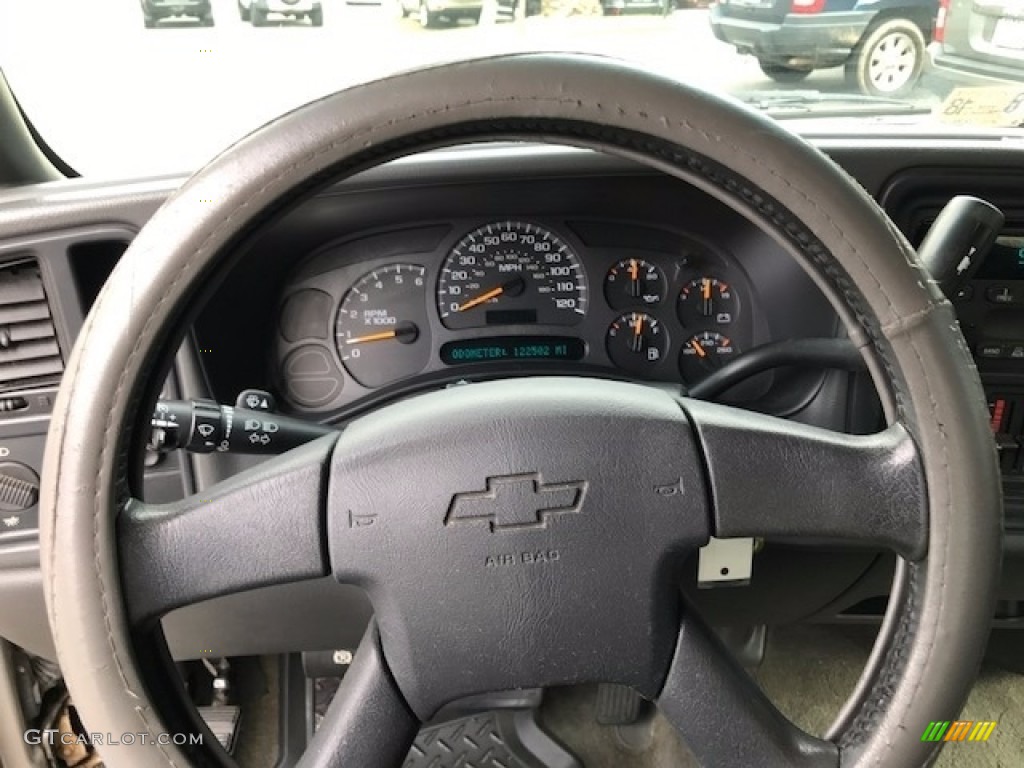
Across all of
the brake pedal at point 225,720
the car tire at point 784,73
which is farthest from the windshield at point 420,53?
the brake pedal at point 225,720

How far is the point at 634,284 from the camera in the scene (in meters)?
1.32

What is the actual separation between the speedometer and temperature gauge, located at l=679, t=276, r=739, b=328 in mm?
140

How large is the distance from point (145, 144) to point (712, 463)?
38.8 inches

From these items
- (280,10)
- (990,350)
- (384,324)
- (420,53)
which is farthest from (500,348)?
(990,350)

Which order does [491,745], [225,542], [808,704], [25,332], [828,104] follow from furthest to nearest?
[808,704]
[491,745]
[828,104]
[25,332]
[225,542]

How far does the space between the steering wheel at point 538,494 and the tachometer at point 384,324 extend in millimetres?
575

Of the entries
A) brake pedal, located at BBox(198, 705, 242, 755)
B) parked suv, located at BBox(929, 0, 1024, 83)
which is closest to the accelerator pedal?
brake pedal, located at BBox(198, 705, 242, 755)

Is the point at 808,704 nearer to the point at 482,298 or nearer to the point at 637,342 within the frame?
the point at 637,342

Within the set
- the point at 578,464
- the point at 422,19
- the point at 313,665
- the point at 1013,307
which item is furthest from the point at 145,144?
the point at 1013,307

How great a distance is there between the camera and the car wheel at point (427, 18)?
1.29 meters

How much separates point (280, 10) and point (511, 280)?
47cm

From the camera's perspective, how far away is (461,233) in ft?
4.20

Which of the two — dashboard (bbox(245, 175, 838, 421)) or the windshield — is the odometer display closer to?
dashboard (bbox(245, 175, 838, 421))

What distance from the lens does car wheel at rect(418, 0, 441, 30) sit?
129 cm
